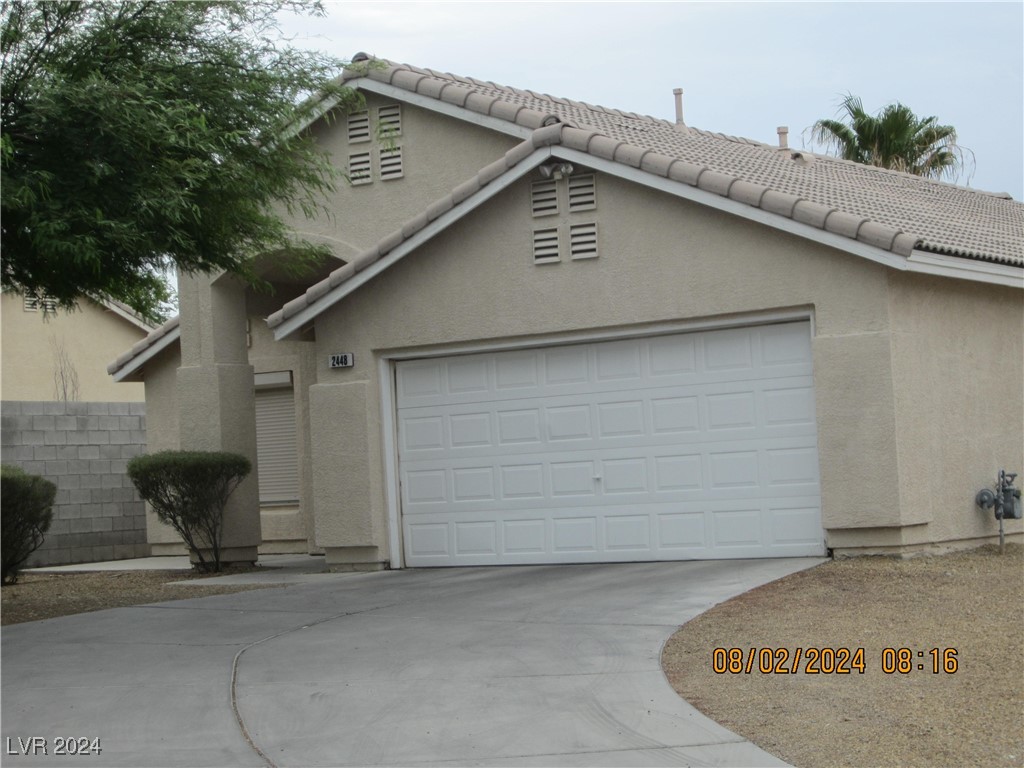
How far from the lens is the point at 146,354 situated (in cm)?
1898

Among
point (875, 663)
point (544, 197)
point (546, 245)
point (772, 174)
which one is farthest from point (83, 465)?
point (875, 663)

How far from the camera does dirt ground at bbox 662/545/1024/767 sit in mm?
6250

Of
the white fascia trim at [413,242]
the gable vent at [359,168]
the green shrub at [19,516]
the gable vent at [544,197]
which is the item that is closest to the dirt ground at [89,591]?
the green shrub at [19,516]

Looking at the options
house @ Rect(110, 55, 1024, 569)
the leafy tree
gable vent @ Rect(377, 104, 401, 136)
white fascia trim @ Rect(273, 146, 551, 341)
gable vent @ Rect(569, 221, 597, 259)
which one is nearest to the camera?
the leafy tree

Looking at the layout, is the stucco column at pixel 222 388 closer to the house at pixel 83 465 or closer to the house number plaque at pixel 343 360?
the house at pixel 83 465

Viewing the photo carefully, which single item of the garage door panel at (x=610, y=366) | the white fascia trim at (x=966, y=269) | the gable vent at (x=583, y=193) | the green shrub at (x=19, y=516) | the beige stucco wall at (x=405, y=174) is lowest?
the green shrub at (x=19, y=516)

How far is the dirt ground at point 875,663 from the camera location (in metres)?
6.27

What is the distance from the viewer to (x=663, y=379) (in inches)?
518

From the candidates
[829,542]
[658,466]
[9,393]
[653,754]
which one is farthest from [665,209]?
[9,393]

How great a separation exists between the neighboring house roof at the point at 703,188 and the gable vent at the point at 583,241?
0.66m

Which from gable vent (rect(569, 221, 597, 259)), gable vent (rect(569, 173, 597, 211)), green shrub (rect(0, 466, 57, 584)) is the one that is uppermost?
gable vent (rect(569, 173, 597, 211))

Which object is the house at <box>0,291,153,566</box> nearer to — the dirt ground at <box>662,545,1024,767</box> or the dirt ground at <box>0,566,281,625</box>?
the dirt ground at <box>0,566,281,625</box>

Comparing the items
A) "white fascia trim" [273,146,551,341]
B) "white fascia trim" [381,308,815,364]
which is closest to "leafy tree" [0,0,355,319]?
"white fascia trim" [273,146,551,341]

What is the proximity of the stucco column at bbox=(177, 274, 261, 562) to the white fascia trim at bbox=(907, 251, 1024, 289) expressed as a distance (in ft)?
28.8
